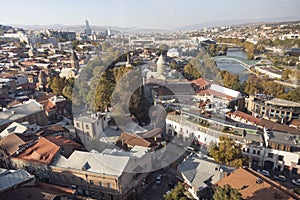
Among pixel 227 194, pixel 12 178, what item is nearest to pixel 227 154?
pixel 227 194

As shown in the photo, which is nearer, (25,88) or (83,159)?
(83,159)

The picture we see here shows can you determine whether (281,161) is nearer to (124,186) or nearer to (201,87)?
(124,186)

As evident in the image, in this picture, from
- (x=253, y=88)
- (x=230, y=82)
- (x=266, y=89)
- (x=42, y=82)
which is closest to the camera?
(x=253, y=88)

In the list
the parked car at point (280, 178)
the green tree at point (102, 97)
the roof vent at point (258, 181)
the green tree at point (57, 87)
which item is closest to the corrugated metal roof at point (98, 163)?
the roof vent at point (258, 181)

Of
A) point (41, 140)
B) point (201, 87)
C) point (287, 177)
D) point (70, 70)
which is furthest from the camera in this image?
point (70, 70)

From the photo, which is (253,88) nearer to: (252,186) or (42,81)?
(252,186)

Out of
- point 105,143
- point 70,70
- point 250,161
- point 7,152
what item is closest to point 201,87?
point 250,161

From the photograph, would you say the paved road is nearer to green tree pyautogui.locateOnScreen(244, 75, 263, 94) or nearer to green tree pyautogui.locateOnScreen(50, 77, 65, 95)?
green tree pyautogui.locateOnScreen(50, 77, 65, 95)

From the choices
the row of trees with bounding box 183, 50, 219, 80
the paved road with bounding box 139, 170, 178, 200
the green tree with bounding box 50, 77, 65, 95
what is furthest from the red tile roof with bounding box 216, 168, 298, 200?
the row of trees with bounding box 183, 50, 219, 80
